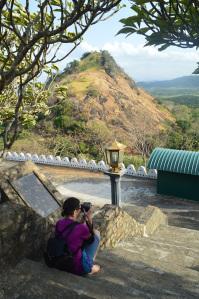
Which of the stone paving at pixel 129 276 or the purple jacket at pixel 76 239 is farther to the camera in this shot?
the purple jacket at pixel 76 239

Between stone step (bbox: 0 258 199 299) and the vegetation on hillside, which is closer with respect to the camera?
stone step (bbox: 0 258 199 299)

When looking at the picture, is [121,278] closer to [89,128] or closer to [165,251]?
[165,251]

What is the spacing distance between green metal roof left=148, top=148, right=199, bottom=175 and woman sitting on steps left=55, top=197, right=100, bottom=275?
35.3ft

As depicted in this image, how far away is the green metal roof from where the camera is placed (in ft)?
51.6

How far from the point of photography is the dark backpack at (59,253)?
4.96 m

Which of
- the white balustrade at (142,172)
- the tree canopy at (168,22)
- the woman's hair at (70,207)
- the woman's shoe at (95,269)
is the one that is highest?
the tree canopy at (168,22)

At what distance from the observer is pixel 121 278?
5098 millimetres

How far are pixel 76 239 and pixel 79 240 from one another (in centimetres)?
5

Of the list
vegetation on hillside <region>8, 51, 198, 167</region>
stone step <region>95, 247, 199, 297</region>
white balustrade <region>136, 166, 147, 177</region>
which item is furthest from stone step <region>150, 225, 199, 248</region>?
white balustrade <region>136, 166, 147, 177</region>

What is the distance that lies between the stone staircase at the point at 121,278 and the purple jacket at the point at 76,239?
0.19m

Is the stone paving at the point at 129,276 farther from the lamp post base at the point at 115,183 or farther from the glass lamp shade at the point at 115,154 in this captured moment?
the glass lamp shade at the point at 115,154

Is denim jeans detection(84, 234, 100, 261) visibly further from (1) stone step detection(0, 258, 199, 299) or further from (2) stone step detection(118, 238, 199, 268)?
(2) stone step detection(118, 238, 199, 268)

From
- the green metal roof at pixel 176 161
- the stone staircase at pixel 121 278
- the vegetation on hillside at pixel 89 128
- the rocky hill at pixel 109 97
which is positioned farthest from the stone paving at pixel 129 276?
the rocky hill at pixel 109 97

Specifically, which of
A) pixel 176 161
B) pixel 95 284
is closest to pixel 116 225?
pixel 95 284
